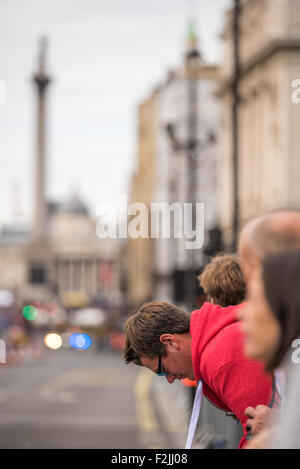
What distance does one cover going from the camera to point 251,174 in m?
39.9

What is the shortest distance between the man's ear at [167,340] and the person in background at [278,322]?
1171mm

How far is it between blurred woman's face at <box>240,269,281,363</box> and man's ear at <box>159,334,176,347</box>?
3.86 ft

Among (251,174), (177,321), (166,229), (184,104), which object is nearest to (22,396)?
(251,174)

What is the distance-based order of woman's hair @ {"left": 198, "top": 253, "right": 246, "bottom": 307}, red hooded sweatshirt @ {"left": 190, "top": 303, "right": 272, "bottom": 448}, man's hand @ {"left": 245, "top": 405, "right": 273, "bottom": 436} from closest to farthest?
1. man's hand @ {"left": 245, "top": 405, "right": 273, "bottom": 436}
2. red hooded sweatshirt @ {"left": 190, "top": 303, "right": 272, "bottom": 448}
3. woman's hair @ {"left": 198, "top": 253, "right": 246, "bottom": 307}

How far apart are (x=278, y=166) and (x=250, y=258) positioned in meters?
33.1

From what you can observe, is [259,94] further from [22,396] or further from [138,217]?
[138,217]

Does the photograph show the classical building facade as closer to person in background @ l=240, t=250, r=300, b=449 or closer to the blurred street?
the blurred street

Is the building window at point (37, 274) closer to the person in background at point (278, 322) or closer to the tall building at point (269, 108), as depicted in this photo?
the tall building at point (269, 108)

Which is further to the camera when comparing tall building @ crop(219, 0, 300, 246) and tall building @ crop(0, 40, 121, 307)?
tall building @ crop(0, 40, 121, 307)

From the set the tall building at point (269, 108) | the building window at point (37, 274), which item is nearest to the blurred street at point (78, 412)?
the tall building at point (269, 108)

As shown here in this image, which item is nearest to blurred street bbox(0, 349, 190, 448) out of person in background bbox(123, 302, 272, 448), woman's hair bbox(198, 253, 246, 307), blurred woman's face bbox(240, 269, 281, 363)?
woman's hair bbox(198, 253, 246, 307)

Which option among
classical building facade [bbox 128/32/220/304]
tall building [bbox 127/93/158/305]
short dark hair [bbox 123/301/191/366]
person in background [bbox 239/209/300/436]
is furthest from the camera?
tall building [bbox 127/93/158/305]

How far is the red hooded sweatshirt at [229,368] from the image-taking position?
3332mm

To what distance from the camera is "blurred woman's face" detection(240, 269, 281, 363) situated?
2.22 meters
